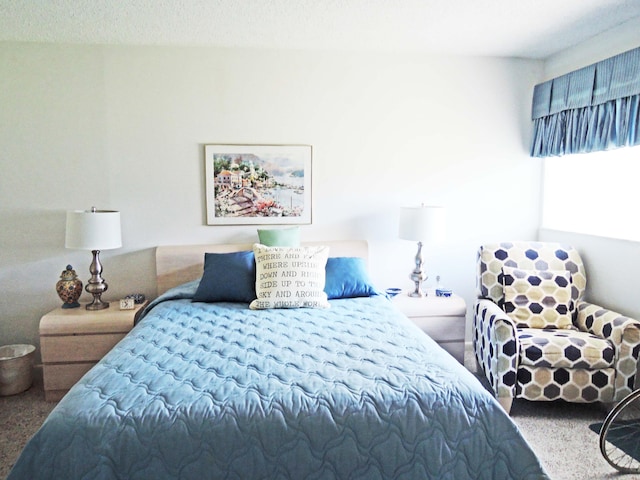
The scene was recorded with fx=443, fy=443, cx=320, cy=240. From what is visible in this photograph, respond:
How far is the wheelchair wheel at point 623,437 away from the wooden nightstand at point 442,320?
1.06 meters

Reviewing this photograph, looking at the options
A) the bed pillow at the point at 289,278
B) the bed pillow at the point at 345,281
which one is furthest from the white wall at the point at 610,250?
the bed pillow at the point at 289,278

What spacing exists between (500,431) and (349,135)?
2.63 m

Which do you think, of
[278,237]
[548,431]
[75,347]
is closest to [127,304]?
[75,347]

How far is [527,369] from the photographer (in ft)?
9.00

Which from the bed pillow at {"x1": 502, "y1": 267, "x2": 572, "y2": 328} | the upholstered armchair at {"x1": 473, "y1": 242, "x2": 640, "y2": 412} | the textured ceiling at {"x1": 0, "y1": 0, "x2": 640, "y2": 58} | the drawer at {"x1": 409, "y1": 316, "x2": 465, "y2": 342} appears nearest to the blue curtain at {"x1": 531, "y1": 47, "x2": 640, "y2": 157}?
the textured ceiling at {"x1": 0, "y1": 0, "x2": 640, "y2": 58}

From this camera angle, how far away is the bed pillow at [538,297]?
314 centimetres

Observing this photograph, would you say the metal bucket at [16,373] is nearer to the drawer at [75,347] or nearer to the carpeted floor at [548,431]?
the carpeted floor at [548,431]

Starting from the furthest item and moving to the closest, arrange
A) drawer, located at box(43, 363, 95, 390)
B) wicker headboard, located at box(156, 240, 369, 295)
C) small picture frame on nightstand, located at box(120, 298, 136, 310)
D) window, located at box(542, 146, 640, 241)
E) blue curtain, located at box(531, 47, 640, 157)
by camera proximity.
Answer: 1. wicker headboard, located at box(156, 240, 369, 295)
2. small picture frame on nightstand, located at box(120, 298, 136, 310)
3. window, located at box(542, 146, 640, 241)
4. drawer, located at box(43, 363, 95, 390)
5. blue curtain, located at box(531, 47, 640, 157)

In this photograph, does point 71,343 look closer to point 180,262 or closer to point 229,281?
point 180,262

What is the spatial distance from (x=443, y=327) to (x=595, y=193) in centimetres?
158

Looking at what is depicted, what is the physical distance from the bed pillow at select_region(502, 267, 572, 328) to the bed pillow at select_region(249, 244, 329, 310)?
4.53 ft

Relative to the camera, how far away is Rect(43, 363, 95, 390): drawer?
119 inches

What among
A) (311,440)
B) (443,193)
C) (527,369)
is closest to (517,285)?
(527,369)

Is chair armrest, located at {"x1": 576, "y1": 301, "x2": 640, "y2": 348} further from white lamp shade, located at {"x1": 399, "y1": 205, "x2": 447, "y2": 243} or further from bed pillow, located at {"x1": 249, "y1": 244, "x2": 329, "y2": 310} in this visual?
bed pillow, located at {"x1": 249, "y1": 244, "x2": 329, "y2": 310}
